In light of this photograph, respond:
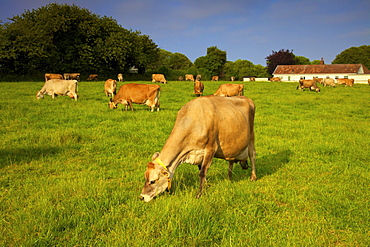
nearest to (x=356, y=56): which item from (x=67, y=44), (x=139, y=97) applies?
(x=67, y=44)

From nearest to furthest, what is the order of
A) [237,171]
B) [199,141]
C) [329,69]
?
[199,141], [237,171], [329,69]

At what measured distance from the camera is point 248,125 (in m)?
5.49

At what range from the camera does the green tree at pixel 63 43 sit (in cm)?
4025

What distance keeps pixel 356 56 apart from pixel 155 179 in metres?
127

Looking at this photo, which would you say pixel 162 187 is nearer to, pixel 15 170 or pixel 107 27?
pixel 15 170

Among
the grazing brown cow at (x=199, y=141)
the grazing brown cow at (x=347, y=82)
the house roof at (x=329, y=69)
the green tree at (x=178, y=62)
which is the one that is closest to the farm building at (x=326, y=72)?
the house roof at (x=329, y=69)

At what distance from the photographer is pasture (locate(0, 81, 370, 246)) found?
11.7 ft

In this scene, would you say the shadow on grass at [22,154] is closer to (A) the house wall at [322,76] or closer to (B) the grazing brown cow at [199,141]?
(B) the grazing brown cow at [199,141]

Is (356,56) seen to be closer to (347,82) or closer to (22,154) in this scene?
(347,82)

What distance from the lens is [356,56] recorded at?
105 meters

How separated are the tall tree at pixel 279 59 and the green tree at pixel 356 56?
28.4m

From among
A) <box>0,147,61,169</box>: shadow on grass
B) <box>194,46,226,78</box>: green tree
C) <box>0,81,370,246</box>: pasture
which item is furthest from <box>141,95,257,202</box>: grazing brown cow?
<box>194,46,226,78</box>: green tree

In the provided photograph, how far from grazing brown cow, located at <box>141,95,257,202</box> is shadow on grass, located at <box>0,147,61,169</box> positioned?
4.42 meters

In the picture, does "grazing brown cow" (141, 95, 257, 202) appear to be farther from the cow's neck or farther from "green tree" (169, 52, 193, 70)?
"green tree" (169, 52, 193, 70)
